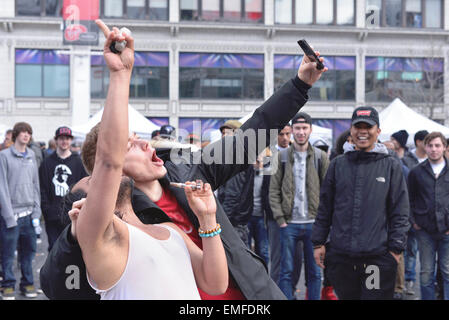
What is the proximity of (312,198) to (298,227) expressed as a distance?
363 mm

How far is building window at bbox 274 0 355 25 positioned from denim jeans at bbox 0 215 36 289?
24285 mm

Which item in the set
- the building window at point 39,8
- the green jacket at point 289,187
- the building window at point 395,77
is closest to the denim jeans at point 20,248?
the green jacket at point 289,187

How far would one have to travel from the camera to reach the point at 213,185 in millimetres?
2582

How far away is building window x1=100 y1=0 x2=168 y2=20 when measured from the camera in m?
28.3

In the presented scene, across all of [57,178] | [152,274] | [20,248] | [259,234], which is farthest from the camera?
[259,234]

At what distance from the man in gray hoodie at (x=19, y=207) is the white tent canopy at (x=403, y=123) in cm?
821

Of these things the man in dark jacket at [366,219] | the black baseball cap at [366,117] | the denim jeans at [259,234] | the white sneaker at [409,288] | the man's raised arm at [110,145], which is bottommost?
the white sneaker at [409,288]

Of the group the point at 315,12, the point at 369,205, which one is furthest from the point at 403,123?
the point at 315,12

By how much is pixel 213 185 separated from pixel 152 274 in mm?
862

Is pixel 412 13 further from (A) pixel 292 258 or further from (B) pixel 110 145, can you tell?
(B) pixel 110 145

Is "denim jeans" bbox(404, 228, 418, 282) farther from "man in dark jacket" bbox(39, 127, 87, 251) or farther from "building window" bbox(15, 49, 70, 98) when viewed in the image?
"building window" bbox(15, 49, 70, 98)

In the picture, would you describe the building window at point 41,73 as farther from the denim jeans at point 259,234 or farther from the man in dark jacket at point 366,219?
the man in dark jacket at point 366,219

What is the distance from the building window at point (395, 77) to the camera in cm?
2869
